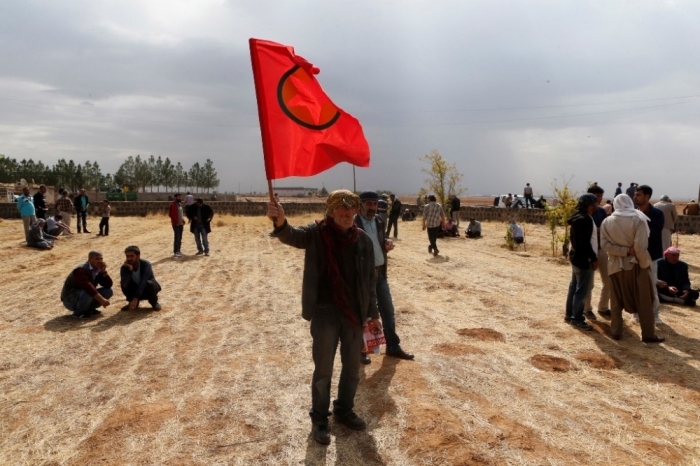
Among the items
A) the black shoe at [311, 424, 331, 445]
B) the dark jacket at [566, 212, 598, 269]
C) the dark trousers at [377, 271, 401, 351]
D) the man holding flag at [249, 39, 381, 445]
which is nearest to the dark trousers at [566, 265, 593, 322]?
the dark jacket at [566, 212, 598, 269]

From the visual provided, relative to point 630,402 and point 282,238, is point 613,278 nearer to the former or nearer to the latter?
point 630,402

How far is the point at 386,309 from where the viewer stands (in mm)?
5078

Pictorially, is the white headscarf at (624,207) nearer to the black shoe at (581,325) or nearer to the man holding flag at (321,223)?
the black shoe at (581,325)

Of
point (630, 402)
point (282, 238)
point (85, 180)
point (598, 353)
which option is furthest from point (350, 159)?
point (85, 180)

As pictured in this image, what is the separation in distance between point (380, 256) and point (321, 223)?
4.86ft

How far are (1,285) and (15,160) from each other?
3461 inches

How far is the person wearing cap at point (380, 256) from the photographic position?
4773mm

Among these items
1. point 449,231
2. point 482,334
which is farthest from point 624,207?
point 449,231

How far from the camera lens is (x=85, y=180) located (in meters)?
84.1

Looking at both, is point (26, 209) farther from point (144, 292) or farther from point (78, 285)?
point (144, 292)

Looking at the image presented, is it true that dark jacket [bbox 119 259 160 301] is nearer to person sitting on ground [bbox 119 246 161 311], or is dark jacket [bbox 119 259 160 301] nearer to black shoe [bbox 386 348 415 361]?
person sitting on ground [bbox 119 246 161 311]

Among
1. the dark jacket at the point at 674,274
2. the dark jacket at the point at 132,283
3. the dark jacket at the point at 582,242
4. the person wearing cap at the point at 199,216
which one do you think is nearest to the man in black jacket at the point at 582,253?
the dark jacket at the point at 582,242

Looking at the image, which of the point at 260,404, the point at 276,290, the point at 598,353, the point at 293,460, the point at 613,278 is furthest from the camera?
the point at 276,290

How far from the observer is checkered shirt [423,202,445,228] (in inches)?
508
